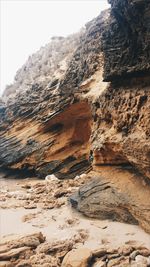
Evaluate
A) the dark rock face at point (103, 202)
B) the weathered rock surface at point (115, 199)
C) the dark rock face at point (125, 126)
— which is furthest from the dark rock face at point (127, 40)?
the dark rock face at point (103, 202)

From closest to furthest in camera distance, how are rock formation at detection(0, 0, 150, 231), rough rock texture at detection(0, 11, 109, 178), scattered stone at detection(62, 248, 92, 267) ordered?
scattered stone at detection(62, 248, 92, 267) → rock formation at detection(0, 0, 150, 231) → rough rock texture at detection(0, 11, 109, 178)

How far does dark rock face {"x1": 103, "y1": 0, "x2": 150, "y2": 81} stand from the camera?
728 cm

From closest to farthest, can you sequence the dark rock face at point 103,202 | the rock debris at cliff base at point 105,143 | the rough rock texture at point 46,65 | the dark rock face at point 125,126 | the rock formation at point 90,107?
1. the rock debris at cliff base at point 105,143
2. the dark rock face at point 125,126
3. the rock formation at point 90,107
4. the dark rock face at point 103,202
5. the rough rock texture at point 46,65

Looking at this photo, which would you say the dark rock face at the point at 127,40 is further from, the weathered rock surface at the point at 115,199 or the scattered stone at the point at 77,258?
the scattered stone at the point at 77,258

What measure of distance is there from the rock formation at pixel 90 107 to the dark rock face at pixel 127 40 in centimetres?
2

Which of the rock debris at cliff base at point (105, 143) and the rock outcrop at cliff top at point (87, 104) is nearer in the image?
the rock debris at cliff base at point (105, 143)

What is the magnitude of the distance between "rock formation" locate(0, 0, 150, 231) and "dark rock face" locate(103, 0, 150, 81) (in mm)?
21

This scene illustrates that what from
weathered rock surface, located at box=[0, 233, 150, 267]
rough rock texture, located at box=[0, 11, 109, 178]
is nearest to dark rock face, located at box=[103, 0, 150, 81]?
weathered rock surface, located at box=[0, 233, 150, 267]

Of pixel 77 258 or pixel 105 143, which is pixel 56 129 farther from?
pixel 77 258

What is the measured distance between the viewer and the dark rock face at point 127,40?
23.9ft

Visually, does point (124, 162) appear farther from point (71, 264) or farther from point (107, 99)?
point (71, 264)

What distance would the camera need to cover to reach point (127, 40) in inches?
327

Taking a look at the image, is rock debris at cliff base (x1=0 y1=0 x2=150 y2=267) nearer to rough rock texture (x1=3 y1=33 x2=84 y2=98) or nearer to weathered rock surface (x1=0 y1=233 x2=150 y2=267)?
weathered rock surface (x1=0 y1=233 x2=150 y2=267)

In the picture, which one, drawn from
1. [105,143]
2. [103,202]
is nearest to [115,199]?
[103,202]
